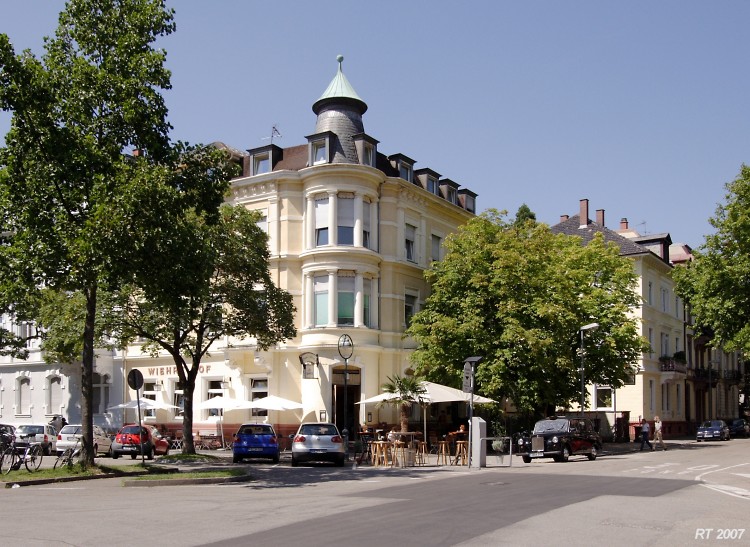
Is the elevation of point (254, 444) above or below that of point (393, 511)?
below

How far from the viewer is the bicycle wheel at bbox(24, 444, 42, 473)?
22438mm

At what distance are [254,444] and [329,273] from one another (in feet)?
35.9

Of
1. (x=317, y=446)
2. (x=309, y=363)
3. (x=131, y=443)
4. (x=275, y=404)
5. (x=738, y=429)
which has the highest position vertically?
(x=309, y=363)

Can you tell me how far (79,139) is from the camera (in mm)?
21531

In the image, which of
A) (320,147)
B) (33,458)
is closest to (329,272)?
(320,147)

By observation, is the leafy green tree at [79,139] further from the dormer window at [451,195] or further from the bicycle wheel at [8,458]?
the dormer window at [451,195]

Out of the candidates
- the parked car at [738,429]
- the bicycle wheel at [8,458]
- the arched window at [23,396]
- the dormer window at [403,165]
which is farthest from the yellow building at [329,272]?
the parked car at [738,429]

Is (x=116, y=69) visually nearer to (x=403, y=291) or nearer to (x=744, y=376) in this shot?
(x=403, y=291)

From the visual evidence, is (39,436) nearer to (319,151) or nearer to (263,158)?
(263,158)

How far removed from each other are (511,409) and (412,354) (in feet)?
37.8

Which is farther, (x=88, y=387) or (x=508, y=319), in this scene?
(x=508, y=319)

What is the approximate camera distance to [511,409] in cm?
4809

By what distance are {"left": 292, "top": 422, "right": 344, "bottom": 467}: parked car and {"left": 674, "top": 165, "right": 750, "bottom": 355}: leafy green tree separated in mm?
28836

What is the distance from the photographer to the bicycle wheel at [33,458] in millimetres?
22438
